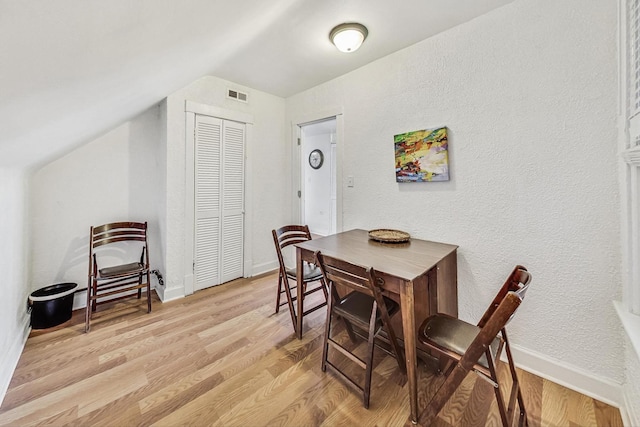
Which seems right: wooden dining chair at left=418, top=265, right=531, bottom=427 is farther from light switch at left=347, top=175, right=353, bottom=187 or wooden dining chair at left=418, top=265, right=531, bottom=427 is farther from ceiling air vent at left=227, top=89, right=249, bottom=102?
ceiling air vent at left=227, top=89, right=249, bottom=102

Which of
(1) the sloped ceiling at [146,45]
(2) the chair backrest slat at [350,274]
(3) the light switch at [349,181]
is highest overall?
(1) the sloped ceiling at [146,45]

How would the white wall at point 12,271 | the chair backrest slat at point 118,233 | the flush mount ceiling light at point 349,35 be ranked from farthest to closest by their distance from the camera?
the chair backrest slat at point 118,233 → the flush mount ceiling light at point 349,35 → the white wall at point 12,271

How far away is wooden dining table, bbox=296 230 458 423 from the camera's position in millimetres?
1225

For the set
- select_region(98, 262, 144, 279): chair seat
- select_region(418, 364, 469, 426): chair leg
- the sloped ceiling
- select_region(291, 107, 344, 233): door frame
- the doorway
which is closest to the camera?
the sloped ceiling

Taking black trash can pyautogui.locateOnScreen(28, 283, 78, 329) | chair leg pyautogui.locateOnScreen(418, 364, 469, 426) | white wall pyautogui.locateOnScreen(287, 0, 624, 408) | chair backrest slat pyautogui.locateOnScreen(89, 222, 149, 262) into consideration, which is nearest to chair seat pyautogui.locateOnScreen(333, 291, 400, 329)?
chair leg pyautogui.locateOnScreen(418, 364, 469, 426)

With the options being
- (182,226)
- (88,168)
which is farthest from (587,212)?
(88,168)

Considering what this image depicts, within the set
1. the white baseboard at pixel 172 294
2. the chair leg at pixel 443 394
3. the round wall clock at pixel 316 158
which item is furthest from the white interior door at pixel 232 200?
the round wall clock at pixel 316 158

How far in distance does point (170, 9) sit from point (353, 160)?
184 centimetres

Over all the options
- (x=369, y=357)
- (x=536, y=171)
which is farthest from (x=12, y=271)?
(x=536, y=171)

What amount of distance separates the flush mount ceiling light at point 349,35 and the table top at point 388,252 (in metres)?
1.56

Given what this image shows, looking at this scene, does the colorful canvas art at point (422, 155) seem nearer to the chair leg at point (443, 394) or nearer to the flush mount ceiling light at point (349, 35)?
the flush mount ceiling light at point (349, 35)

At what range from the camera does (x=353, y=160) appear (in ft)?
8.34

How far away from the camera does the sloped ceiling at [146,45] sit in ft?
2.29

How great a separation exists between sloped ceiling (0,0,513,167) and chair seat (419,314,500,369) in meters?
1.81
